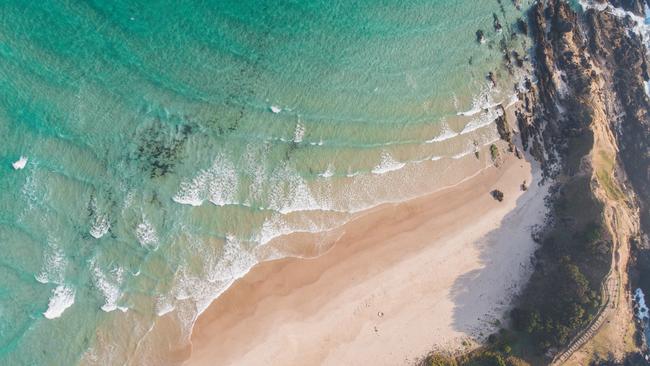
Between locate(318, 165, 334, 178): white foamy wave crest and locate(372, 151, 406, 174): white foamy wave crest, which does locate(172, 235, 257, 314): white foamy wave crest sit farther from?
locate(372, 151, 406, 174): white foamy wave crest

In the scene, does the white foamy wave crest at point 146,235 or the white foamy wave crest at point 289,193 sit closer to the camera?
the white foamy wave crest at point 146,235

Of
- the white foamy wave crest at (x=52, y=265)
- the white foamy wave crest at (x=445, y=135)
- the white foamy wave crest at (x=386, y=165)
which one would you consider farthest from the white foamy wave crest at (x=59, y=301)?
the white foamy wave crest at (x=445, y=135)

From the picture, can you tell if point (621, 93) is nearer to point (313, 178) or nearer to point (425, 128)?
point (425, 128)

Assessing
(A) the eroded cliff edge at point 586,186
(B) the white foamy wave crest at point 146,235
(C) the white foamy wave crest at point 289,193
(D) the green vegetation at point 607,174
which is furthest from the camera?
(D) the green vegetation at point 607,174

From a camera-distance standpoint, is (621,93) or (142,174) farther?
(621,93)

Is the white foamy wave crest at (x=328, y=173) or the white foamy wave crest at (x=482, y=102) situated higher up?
the white foamy wave crest at (x=482, y=102)

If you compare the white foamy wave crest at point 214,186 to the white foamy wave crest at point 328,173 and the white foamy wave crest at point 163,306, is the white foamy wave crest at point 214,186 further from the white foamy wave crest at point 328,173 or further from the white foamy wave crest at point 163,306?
the white foamy wave crest at point 163,306

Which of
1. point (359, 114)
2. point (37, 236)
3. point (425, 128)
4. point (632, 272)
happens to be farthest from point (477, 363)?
point (37, 236)
